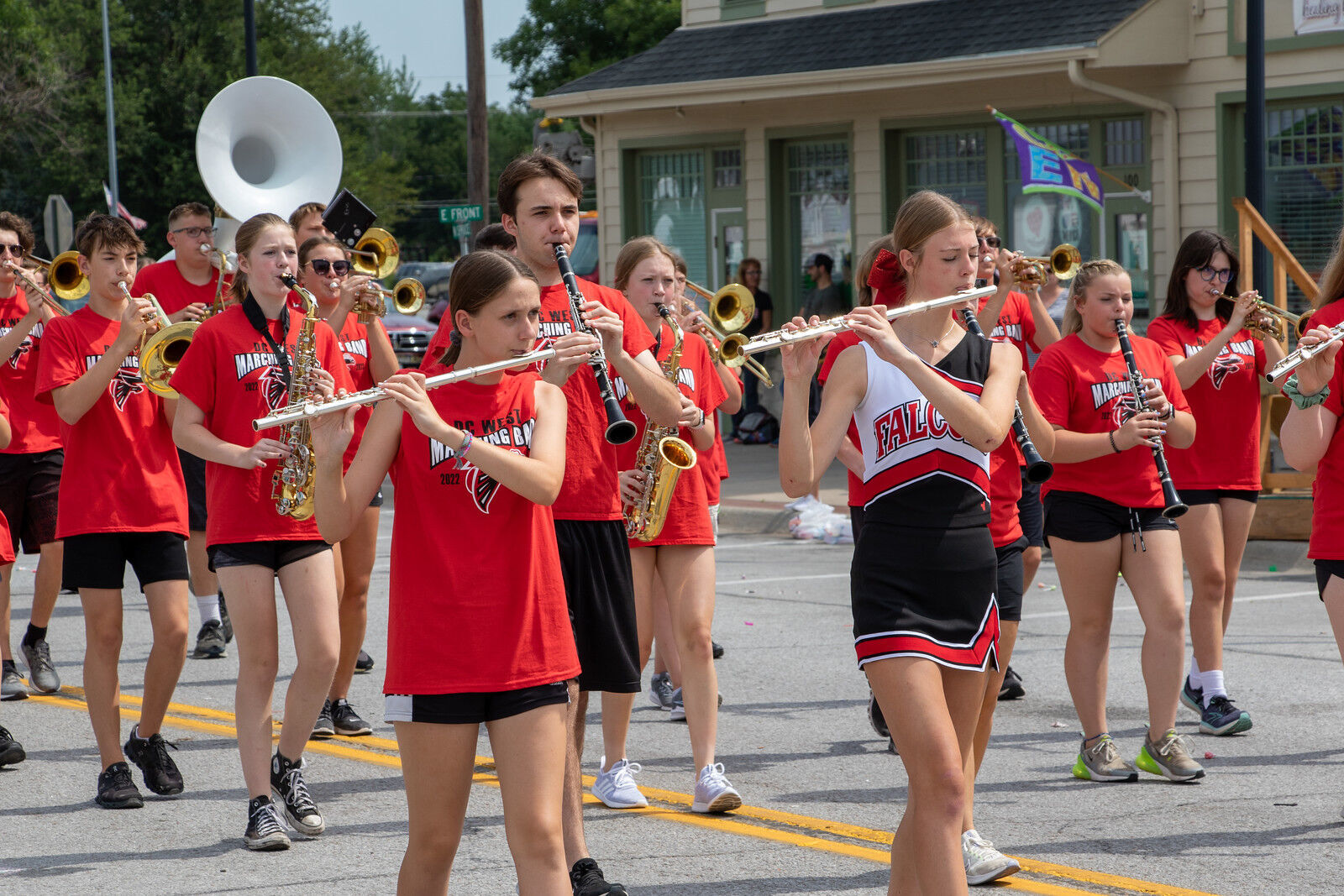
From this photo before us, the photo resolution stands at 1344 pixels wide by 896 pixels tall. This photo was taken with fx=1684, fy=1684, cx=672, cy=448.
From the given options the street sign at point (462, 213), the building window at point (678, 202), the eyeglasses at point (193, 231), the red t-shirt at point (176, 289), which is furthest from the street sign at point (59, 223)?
the eyeglasses at point (193, 231)

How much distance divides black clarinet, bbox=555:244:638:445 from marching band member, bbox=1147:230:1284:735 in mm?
3140

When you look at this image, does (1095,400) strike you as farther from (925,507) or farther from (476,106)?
(476,106)

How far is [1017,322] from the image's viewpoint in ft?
26.6

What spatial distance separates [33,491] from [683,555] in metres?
4.04

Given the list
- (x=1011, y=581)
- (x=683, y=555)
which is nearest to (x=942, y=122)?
(x=683, y=555)

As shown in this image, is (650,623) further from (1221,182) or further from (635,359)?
(1221,182)

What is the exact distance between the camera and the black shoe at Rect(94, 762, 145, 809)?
21.0 feet

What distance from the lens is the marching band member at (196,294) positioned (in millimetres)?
8711

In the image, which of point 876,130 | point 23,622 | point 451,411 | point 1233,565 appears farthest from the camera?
point 876,130

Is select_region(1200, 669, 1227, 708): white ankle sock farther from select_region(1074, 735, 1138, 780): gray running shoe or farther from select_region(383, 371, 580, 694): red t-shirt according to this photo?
select_region(383, 371, 580, 694): red t-shirt

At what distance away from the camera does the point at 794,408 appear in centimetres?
436

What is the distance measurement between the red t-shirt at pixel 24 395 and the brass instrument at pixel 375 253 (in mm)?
1735

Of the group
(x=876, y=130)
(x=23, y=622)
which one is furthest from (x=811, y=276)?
(x=23, y=622)

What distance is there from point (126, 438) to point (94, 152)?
129 feet
